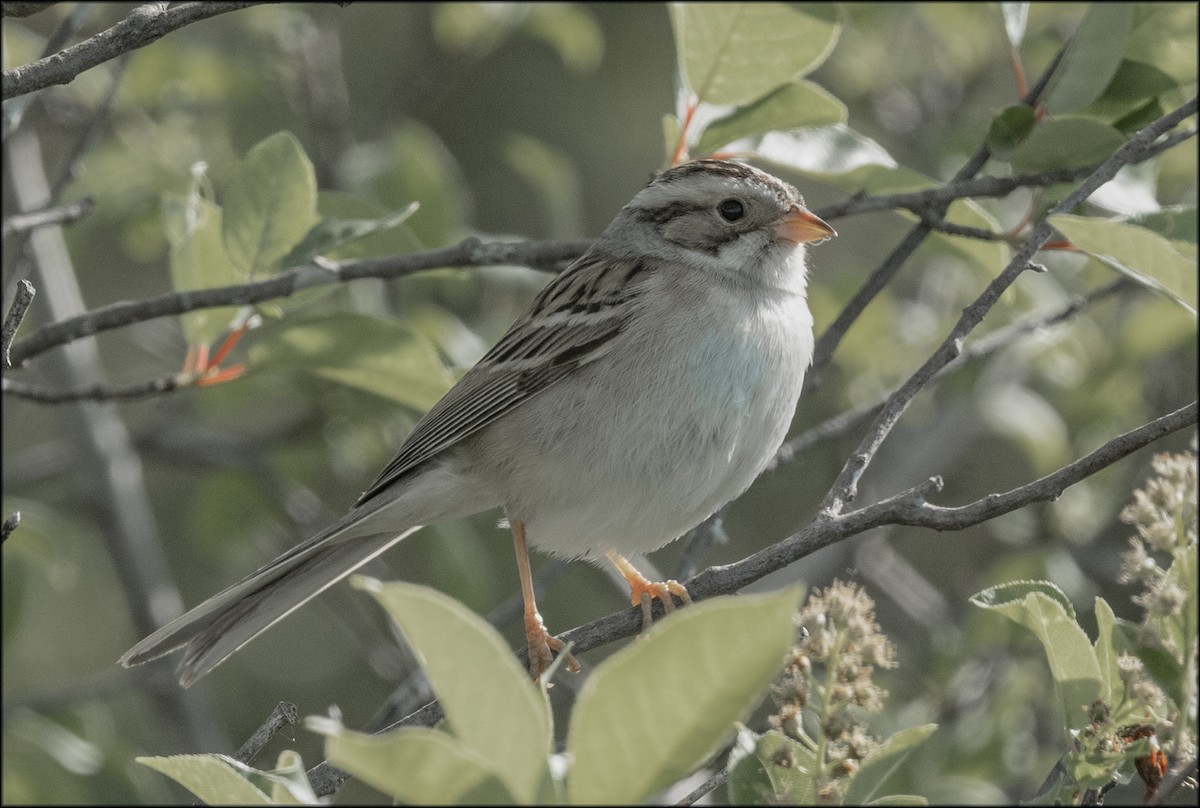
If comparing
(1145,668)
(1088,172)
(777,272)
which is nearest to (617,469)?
(777,272)

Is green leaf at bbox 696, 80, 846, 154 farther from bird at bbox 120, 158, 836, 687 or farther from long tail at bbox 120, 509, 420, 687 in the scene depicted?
long tail at bbox 120, 509, 420, 687

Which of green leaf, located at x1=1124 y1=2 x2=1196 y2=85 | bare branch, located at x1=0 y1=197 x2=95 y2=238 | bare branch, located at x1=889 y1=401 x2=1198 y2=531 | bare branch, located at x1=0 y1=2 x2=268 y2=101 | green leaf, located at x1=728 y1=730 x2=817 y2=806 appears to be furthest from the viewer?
green leaf, located at x1=1124 y1=2 x2=1196 y2=85

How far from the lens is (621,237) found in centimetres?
426

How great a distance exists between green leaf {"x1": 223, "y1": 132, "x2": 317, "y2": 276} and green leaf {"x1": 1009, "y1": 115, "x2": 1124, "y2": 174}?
5.89 ft

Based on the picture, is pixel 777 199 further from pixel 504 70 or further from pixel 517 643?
pixel 504 70

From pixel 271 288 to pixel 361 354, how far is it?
1.22 feet

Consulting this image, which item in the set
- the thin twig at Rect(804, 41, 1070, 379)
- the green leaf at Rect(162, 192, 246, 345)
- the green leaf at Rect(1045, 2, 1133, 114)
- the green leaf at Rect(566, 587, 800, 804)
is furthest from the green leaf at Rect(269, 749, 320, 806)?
the green leaf at Rect(1045, 2, 1133, 114)

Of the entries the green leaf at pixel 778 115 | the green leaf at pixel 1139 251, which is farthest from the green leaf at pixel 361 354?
the green leaf at pixel 1139 251

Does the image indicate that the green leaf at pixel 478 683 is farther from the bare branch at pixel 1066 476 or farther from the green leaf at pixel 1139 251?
the green leaf at pixel 1139 251

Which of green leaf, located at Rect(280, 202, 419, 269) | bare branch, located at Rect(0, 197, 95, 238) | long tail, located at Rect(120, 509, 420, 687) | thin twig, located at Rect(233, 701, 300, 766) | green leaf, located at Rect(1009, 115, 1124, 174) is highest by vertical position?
bare branch, located at Rect(0, 197, 95, 238)

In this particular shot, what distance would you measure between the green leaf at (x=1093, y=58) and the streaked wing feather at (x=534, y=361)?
1.23 metres

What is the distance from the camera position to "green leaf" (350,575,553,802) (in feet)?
4.92

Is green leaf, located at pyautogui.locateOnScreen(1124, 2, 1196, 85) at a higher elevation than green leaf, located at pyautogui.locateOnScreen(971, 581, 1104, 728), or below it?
higher

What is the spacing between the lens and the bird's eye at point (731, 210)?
4.00 m
